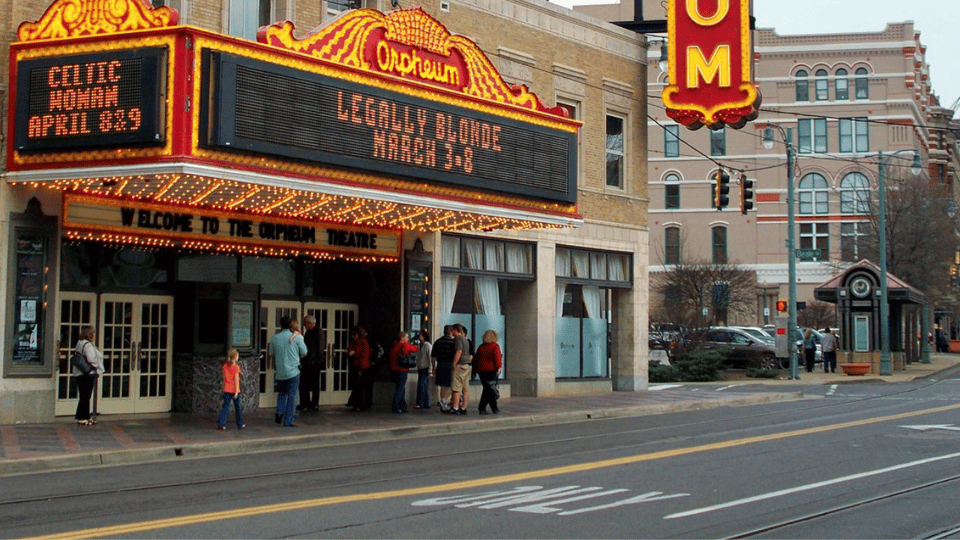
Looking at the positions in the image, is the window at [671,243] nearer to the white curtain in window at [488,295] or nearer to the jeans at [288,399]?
the white curtain in window at [488,295]

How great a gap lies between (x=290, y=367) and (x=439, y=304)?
6802mm

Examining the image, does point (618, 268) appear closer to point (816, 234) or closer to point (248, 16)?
point (248, 16)

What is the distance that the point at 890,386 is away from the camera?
119ft

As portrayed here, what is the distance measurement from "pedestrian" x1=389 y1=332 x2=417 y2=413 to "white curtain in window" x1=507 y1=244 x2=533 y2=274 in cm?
521

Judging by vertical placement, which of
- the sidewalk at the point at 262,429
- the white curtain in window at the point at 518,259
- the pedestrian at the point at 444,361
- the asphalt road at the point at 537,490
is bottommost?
the asphalt road at the point at 537,490

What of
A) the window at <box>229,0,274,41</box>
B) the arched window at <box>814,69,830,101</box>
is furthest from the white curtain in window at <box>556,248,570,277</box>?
the arched window at <box>814,69,830,101</box>

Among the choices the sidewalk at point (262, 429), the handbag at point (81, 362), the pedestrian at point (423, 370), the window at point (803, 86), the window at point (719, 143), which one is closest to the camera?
the sidewalk at point (262, 429)

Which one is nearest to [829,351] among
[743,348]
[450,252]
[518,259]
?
[743,348]

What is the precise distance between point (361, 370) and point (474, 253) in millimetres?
4723

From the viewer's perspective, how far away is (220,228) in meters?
21.3

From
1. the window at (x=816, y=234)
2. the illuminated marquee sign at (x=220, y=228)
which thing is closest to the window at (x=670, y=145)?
the window at (x=816, y=234)

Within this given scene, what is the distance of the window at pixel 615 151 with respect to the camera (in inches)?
1230

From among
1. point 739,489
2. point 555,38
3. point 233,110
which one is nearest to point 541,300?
point 555,38

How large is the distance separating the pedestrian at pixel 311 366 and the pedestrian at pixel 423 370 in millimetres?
1969
